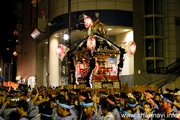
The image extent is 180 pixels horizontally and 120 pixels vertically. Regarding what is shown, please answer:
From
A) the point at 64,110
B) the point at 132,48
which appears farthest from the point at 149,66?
the point at 64,110

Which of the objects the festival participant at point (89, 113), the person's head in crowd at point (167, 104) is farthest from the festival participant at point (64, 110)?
the person's head in crowd at point (167, 104)

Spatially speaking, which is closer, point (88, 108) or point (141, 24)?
point (88, 108)

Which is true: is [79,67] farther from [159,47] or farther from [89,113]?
[89,113]

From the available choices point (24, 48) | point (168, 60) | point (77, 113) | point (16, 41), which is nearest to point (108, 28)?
point (168, 60)

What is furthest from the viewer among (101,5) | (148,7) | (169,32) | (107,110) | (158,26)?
(148,7)

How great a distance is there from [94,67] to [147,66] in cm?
967

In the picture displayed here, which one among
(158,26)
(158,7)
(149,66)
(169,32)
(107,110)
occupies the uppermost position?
(158,7)

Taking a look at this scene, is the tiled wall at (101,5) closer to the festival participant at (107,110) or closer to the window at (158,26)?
the window at (158,26)

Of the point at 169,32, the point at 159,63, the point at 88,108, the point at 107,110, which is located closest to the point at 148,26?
the point at 169,32

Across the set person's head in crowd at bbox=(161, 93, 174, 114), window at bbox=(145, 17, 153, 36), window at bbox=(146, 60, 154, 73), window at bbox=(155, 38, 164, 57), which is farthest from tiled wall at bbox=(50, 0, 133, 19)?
person's head in crowd at bbox=(161, 93, 174, 114)

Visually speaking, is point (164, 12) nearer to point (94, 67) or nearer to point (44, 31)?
point (94, 67)

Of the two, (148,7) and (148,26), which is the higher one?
(148,7)

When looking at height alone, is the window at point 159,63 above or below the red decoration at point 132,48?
below

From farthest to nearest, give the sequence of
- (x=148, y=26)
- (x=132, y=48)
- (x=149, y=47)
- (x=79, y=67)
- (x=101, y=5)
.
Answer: (x=148, y=26) → (x=149, y=47) → (x=101, y=5) → (x=79, y=67) → (x=132, y=48)
